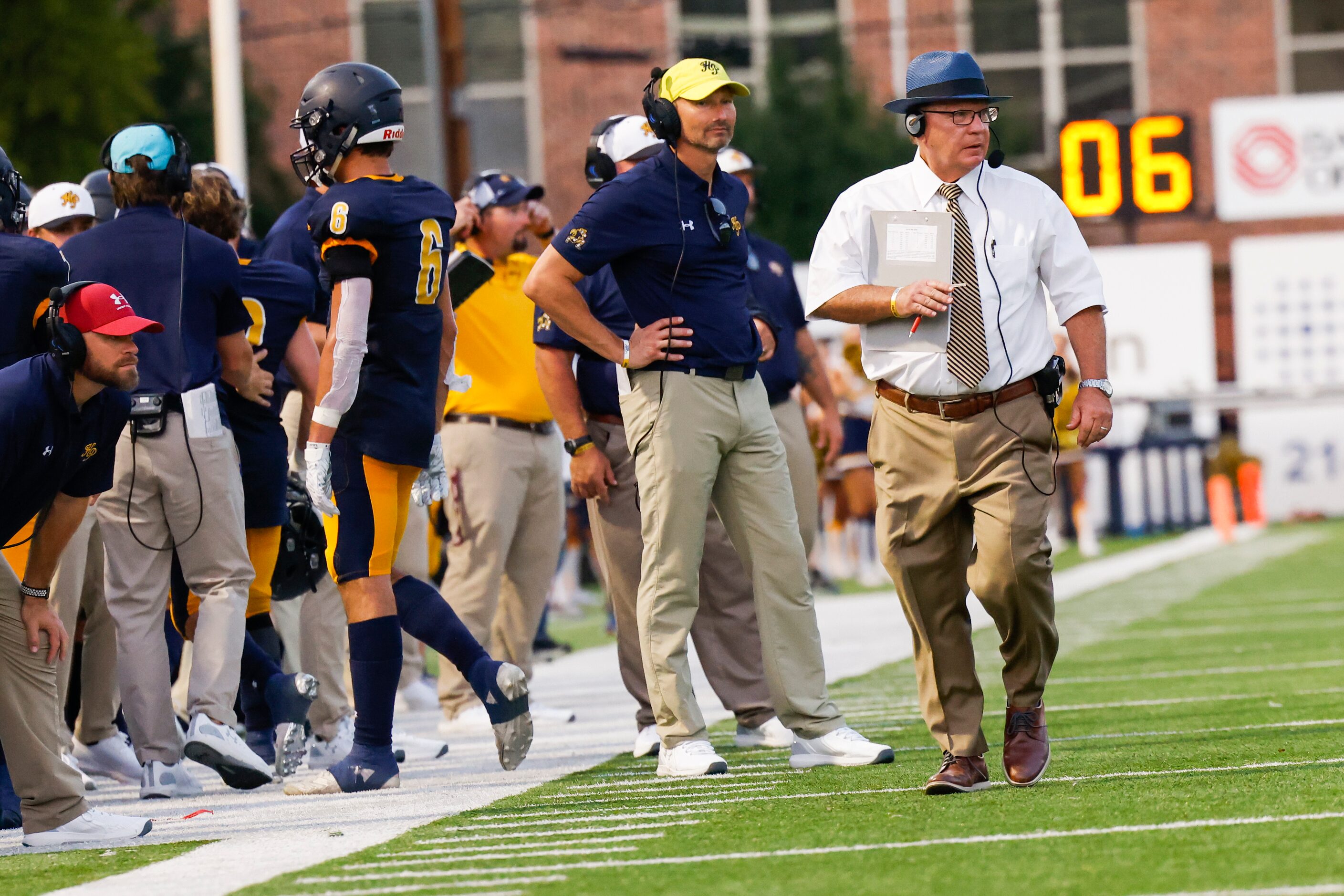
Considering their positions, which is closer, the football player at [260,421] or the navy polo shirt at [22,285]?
the navy polo shirt at [22,285]

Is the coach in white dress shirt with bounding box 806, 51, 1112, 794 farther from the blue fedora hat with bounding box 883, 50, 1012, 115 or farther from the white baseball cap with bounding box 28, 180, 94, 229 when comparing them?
the white baseball cap with bounding box 28, 180, 94, 229

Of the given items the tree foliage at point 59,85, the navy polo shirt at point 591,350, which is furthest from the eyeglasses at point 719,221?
the tree foliage at point 59,85

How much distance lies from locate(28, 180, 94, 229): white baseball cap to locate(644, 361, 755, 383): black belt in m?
2.71

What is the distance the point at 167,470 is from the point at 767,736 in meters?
2.32

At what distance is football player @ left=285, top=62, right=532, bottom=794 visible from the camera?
257 inches

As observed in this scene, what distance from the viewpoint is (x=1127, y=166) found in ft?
69.6

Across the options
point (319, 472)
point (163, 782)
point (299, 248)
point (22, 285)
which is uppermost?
point (299, 248)

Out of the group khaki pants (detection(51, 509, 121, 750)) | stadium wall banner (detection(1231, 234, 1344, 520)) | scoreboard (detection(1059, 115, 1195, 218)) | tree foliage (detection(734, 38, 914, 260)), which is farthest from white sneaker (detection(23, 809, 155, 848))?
tree foliage (detection(734, 38, 914, 260))

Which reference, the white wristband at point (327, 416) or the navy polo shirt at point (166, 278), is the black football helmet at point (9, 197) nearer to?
the navy polo shirt at point (166, 278)

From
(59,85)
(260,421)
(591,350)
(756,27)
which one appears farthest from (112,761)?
(756,27)

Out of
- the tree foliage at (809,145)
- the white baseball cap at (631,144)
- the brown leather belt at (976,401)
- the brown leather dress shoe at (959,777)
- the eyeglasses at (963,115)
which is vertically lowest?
the brown leather dress shoe at (959,777)

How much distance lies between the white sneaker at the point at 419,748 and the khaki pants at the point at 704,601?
751 mm

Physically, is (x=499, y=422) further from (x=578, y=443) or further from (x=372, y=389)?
(x=372, y=389)

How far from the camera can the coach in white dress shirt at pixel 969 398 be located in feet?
19.0
